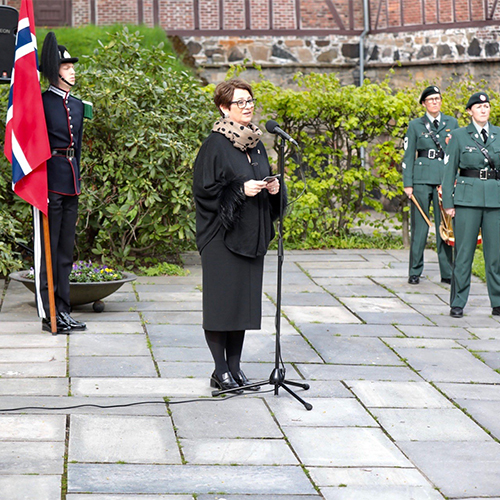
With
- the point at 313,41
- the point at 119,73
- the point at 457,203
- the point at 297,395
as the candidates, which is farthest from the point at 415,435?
the point at 313,41

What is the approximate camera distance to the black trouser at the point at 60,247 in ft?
20.6

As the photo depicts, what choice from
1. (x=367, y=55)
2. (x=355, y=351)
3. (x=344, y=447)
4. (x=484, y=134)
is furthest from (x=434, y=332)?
(x=367, y=55)

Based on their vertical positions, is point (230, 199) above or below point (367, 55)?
below

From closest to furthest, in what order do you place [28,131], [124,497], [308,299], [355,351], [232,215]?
[124,497] < [232,215] < [355,351] < [28,131] < [308,299]

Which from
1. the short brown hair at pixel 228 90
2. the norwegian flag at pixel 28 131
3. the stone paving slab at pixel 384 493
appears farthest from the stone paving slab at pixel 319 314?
the stone paving slab at pixel 384 493

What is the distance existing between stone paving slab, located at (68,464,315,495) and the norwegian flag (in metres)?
2.91

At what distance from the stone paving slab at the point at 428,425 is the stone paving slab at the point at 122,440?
1.05 m

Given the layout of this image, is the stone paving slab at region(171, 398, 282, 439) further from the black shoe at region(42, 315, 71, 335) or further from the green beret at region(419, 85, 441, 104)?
the green beret at region(419, 85, 441, 104)

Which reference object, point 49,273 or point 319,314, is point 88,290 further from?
point 319,314

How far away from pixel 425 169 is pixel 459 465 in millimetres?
5048

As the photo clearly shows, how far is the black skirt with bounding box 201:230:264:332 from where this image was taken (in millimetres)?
4684

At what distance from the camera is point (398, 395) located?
15.8 ft

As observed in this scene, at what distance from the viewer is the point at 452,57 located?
643 inches

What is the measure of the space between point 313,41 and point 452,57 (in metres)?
2.89
